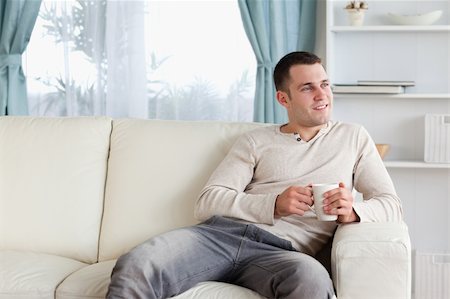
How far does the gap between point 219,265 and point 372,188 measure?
1.91ft

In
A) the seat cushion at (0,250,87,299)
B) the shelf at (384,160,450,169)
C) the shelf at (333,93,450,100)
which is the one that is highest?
the shelf at (333,93,450,100)

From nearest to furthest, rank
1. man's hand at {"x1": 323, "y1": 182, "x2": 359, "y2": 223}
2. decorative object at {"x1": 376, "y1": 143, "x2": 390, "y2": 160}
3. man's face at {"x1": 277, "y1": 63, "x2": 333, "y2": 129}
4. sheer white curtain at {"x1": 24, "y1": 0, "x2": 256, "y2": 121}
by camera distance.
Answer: man's hand at {"x1": 323, "y1": 182, "x2": 359, "y2": 223} < man's face at {"x1": 277, "y1": 63, "x2": 333, "y2": 129} < decorative object at {"x1": 376, "y1": 143, "x2": 390, "y2": 160} < sheer white curtain at {"x1": 24, "y1": 0, "x2": 256, "y2": 121}

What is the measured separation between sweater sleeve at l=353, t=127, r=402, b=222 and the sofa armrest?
0.70 ft

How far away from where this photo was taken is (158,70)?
174 inches

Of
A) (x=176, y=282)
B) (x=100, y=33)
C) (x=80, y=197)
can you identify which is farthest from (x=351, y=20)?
(x=176, y=282)

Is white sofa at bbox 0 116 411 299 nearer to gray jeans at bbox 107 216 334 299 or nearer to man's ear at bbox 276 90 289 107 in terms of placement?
man's ear at bbox 276 90 289 107

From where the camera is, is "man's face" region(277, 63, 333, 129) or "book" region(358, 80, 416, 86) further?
"book" region(358, 80, 416, 86)

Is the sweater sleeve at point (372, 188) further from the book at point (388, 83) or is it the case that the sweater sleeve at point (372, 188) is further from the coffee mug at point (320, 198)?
the book at point (388, 83)

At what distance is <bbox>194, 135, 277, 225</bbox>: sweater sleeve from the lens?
9.04ft

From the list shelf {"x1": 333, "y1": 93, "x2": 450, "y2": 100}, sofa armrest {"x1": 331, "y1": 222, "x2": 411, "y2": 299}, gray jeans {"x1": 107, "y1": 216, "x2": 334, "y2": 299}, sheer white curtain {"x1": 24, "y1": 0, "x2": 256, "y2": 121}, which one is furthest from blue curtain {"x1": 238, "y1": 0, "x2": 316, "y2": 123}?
sofa armrest {"x1": 331, "y1": 222, "x2": 411, "y2": 299}

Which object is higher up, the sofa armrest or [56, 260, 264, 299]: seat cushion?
the sofa armrest

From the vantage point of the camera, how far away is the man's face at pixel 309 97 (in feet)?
9.59

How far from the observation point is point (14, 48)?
4.49m

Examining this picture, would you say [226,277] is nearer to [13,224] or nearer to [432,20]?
[13,224]
